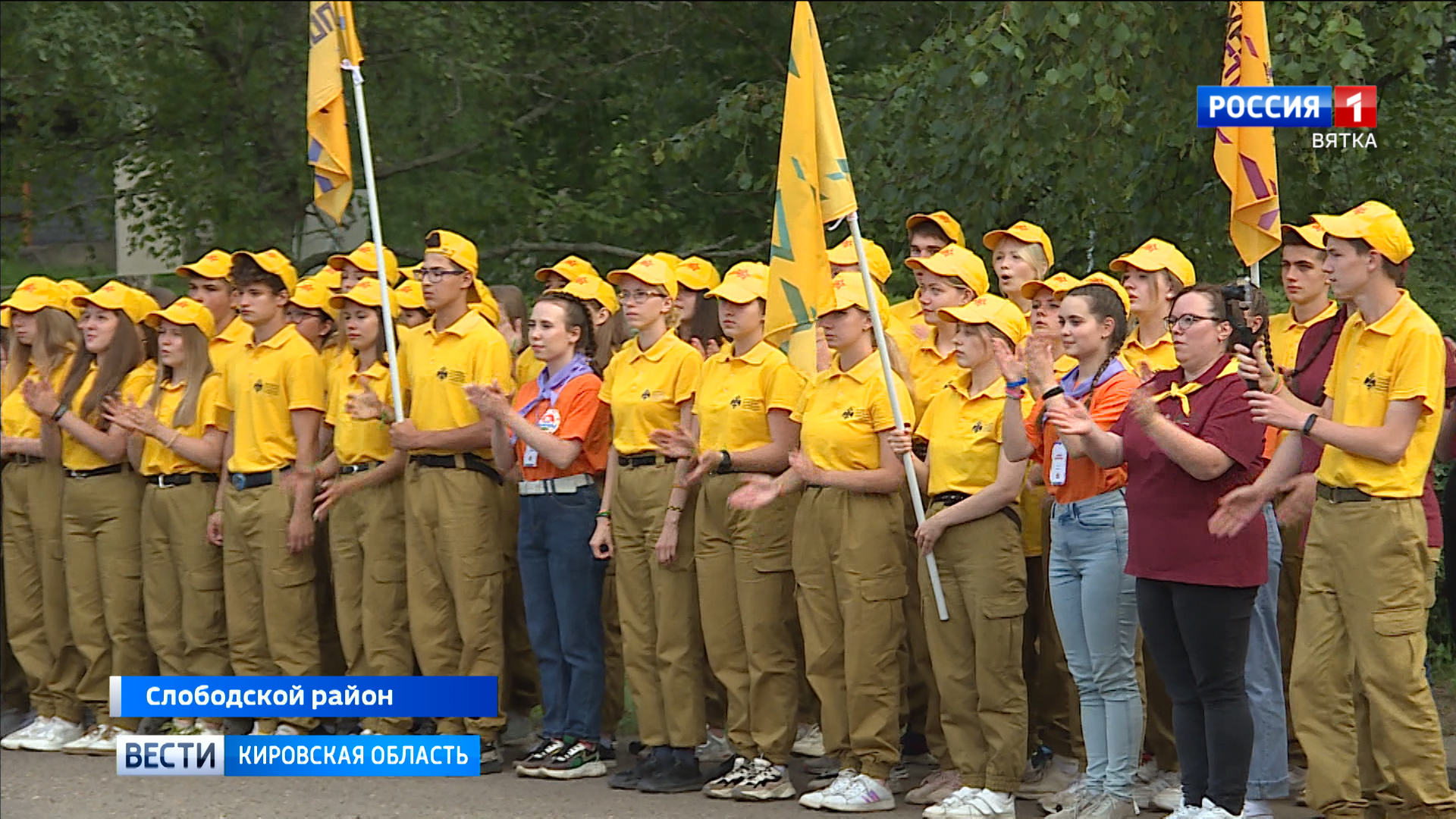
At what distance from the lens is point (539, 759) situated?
9078mm

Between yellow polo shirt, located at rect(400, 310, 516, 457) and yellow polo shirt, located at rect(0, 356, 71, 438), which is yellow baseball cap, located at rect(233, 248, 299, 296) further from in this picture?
yellow polo shirt, located at rect(0, 356, 71, 438)

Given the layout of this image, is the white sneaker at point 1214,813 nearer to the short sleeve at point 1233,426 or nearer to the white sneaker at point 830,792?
the short sleeve at point 1233,426

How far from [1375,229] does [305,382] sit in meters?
4.86

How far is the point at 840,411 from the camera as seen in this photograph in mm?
8078

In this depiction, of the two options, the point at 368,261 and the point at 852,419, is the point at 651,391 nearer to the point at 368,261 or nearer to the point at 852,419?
the point at 852,419

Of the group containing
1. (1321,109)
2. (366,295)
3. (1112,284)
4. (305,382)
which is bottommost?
(305,382)

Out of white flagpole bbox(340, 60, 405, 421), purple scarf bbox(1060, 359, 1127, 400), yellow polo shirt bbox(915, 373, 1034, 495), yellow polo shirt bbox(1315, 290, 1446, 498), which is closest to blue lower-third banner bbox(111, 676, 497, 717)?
white flagpole bbox(340, 60, 405, 421)

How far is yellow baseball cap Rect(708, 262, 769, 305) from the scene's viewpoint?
8.48m

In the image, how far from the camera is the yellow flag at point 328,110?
1019cm

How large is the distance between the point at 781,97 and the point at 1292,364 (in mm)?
7561

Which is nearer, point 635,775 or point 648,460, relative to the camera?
point 648,460

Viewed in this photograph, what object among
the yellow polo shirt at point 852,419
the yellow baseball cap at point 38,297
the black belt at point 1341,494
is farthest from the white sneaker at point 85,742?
the black belt at point 1341,494

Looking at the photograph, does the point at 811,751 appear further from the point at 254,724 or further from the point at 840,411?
the point at 254,724

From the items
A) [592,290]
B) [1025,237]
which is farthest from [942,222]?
[592,290]
